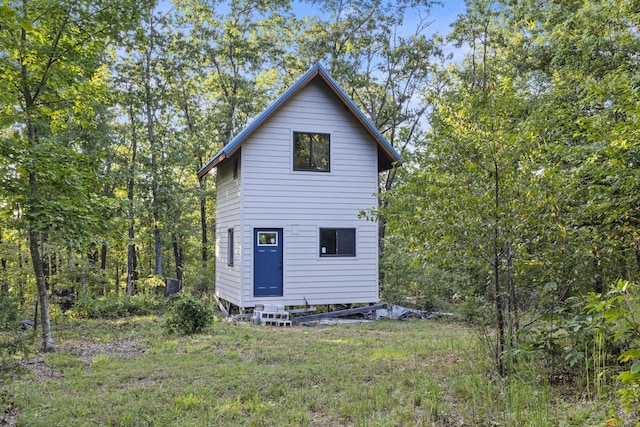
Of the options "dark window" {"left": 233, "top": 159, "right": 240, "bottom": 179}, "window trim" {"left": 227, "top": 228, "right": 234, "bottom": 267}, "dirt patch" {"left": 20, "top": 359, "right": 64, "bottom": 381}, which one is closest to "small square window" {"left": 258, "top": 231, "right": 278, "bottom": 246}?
"window trim" {"left": 227, "top": 228, "right": 234, "bottom": 267}

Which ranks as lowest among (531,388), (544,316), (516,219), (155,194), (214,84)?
(531,388)

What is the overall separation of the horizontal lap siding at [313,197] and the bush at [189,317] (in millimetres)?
2304

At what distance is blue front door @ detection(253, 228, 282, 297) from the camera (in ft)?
40.1

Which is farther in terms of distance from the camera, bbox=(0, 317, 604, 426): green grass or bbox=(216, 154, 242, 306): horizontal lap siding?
bbox=(216, 154, 242, 306): horizontal lap siding

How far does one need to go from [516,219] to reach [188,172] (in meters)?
A: 22.0

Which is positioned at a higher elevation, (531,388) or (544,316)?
(544,316)

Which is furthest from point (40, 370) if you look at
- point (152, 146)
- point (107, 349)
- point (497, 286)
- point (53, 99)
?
point (152, 146)

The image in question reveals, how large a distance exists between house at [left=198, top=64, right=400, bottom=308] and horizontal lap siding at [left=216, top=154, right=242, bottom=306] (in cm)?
9

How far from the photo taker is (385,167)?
14359 mm

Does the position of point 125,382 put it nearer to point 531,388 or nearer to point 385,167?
point 531,388

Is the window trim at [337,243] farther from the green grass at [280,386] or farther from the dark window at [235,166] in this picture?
the green grass at [280,386]

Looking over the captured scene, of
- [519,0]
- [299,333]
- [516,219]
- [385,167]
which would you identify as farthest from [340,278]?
[519,0]

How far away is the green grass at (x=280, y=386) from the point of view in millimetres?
4324

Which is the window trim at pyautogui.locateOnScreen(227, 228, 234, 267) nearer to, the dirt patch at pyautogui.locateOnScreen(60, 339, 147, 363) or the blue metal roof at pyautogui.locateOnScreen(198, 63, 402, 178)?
the blue metal roof at pyautogui.locateOnScreen(198, 63, 402, 178)
